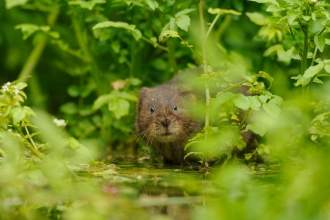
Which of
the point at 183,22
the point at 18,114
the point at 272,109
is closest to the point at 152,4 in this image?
the point at 183,22

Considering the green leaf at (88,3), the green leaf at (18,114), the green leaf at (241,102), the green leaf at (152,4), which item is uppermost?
the green leaf at (88,3)

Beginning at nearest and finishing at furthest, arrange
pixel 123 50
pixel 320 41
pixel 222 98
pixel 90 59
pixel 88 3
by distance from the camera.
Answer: pixel 222 98
pixel 320 41
pixel 88 3
pixel 123 50
pixel 90 59

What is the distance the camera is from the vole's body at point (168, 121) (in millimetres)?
4883

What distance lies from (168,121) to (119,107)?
2.43ft

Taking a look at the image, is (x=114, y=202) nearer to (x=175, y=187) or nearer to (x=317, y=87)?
(x=175, y=187)

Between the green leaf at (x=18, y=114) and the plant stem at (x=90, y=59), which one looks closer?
the green leaf at (x=18, y=114)

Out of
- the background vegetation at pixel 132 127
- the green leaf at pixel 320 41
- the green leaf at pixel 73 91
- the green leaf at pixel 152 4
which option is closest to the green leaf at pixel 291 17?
the background vegetation at pixel 132 127

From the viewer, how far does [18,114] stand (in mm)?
3590

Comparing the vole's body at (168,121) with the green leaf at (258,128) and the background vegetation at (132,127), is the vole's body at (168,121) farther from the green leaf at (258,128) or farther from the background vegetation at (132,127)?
the green leaf at (258,128)

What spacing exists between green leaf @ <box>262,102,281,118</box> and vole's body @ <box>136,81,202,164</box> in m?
1.21

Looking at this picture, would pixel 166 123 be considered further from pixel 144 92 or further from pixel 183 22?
pixel 183 22

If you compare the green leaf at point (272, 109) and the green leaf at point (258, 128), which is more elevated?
the green leaf at point (272, 109)

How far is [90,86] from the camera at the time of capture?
6.29 m

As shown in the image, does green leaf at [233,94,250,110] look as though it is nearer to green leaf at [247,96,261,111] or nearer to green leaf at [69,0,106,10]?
green leaf at [247,96,261,111]
